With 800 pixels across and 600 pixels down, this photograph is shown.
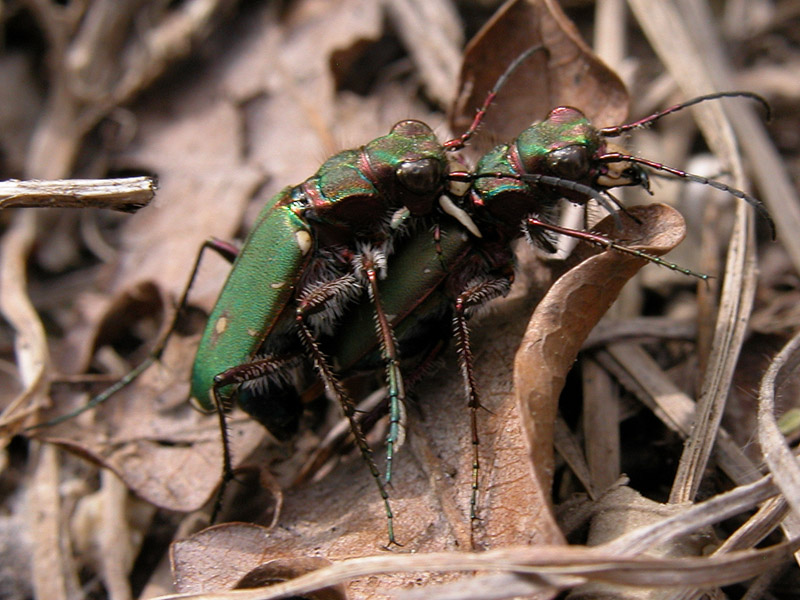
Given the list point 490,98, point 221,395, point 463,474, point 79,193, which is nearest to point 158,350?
point 221,395

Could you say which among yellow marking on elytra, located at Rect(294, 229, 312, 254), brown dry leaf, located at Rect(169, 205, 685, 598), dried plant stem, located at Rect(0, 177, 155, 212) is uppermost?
dried plant stem, located at Rect(0, 177, 155, 212)

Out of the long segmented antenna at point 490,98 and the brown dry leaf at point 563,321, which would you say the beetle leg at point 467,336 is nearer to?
the brown dry leaf at point 563,321

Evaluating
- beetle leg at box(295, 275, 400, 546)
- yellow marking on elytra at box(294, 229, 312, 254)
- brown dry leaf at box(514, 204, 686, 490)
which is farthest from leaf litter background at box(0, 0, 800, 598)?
yellow marking on elytra at box(294, 229, 312, 254)

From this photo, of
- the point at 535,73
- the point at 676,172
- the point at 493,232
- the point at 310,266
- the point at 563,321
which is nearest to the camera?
the point at 563,321

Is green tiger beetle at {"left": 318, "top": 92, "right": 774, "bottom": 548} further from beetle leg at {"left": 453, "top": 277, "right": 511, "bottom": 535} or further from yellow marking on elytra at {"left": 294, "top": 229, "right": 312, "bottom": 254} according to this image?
yellow marking on elytra at {"left": 294, "top": 229, "right": 312, "bottom": 254}

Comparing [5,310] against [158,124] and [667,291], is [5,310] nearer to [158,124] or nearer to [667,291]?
[158,124]

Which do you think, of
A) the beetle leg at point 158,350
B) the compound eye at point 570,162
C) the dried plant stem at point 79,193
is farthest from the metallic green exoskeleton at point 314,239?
the dried plant stem at point 79,193

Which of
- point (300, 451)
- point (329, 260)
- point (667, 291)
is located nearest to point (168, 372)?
point (300, 451)

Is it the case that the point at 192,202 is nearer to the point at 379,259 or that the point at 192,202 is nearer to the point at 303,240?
the point at 303,240
